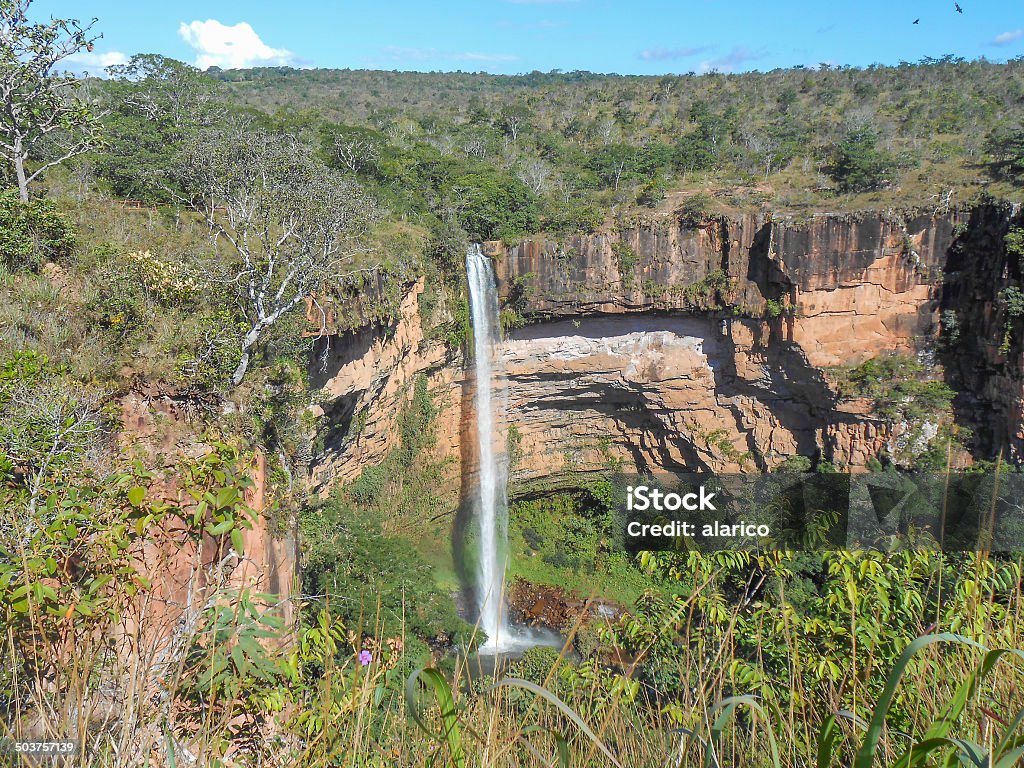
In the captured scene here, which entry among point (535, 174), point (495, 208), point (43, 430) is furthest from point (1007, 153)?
point (43, 430)

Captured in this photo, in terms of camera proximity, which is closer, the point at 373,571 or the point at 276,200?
the point at 276,200

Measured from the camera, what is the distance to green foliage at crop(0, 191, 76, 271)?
6.49m

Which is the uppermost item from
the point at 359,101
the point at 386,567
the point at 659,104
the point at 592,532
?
the point at 359,101

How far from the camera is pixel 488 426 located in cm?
1596

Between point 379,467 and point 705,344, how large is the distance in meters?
8.81

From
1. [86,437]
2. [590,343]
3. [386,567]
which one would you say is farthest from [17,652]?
[590,343]

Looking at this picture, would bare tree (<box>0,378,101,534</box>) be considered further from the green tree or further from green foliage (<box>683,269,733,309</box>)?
green foliage (<box>683,269,733,309</box>)

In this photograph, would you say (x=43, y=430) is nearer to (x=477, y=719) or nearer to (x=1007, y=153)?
(x=477, y=719)

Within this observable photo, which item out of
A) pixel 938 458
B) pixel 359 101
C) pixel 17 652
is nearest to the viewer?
pixel 17 652

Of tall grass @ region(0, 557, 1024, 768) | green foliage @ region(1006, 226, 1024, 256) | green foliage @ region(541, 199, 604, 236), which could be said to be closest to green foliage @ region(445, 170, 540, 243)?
green foliage @ region(541, 199, 604, 236)

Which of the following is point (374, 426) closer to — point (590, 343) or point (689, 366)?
point (590, 343)

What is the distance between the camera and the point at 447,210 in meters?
15.6

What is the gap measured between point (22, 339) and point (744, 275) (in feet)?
44.8

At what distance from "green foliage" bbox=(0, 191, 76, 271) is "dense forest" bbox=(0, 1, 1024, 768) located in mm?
38
